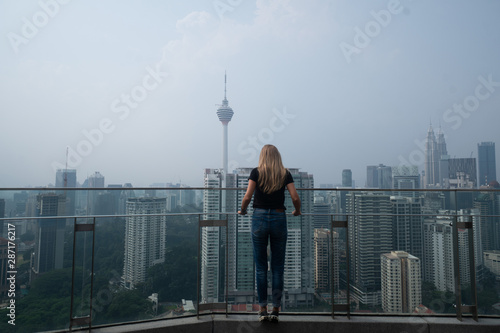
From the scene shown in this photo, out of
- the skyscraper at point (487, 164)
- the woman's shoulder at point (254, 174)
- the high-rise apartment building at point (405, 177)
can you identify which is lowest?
the woman's shoulder at point (254, 174)

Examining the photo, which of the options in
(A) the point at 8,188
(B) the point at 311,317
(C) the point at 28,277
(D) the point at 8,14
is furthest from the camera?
(D) the point at 8,14

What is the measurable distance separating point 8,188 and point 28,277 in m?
0.73

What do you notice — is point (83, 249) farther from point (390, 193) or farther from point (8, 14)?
point (8, 14)

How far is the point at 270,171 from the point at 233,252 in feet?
2.96

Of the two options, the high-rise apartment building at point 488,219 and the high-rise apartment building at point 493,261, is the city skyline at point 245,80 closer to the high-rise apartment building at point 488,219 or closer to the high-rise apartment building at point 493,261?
the high-rise apartment building at point 488,219

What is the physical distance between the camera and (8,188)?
2307 millimetres

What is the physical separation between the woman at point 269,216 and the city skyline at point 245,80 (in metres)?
0.32

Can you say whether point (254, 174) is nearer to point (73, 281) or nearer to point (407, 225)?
point (407, 225)

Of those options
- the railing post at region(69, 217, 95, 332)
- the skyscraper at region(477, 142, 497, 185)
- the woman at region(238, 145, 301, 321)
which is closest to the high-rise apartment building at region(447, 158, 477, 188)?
the skyscraper at region(477, 142, 497, 185)

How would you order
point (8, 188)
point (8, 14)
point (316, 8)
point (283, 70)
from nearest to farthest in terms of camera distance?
point (8, 188) → point (8, 14) → point (316, 8) → point (283, 70)

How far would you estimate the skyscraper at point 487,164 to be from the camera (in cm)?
715

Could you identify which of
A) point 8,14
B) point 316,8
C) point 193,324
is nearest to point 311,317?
point 193,324

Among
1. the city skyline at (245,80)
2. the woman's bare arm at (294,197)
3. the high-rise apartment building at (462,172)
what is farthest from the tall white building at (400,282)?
the high-rise apartment building at (462,172)

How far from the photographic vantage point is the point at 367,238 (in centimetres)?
261
